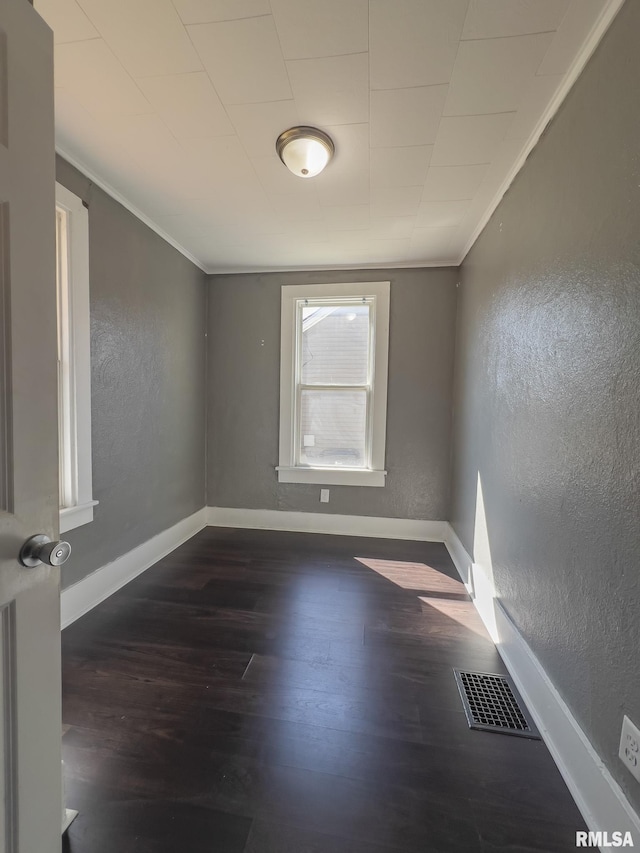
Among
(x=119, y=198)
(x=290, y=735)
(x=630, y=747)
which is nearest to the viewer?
(x=630, y=747)

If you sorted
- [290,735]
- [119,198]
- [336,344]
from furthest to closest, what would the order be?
[336,344] → [119,198] → [290,735]

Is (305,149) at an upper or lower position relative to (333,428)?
upper

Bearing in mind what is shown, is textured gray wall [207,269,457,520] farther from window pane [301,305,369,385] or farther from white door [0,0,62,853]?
white door [0,0,62,853]

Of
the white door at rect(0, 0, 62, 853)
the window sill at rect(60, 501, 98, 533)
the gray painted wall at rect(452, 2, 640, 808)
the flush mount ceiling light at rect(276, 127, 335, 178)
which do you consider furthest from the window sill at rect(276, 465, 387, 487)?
the white door at rect(0, 0, 62, 853)

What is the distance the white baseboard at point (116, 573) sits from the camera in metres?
1.99

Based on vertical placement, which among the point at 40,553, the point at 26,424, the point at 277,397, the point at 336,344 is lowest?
the point at 40,553

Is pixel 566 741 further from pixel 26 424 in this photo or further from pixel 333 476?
pixel 333 476

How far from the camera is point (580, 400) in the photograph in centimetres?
121

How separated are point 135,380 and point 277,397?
1.30m

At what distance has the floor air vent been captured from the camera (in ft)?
4.50

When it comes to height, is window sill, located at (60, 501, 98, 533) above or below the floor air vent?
above

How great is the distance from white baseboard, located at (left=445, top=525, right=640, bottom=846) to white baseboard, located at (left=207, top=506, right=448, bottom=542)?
1.36 m

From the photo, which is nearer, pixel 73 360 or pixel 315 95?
pixel 315 95

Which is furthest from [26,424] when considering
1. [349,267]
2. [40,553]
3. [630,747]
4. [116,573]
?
[349,267]
